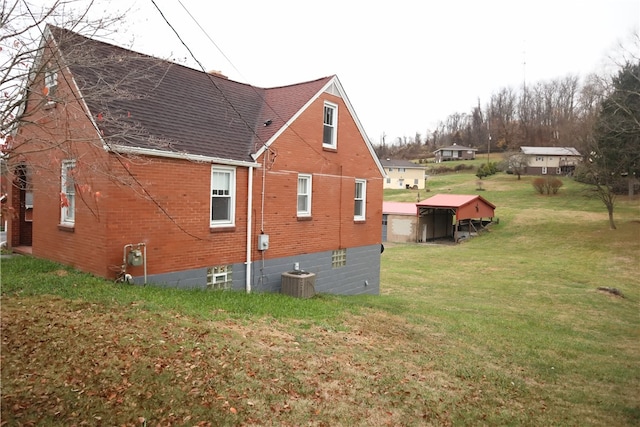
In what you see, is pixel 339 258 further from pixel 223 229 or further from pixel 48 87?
pixel 48 87

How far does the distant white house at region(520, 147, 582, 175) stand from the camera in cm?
7525

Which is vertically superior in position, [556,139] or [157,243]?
[556,139]

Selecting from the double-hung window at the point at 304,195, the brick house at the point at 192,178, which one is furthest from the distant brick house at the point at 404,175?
the double-hung window at the point at 304,195

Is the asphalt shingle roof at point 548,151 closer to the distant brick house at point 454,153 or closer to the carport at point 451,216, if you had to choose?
the distant brick house at point 454,153

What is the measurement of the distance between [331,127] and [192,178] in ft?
21.6

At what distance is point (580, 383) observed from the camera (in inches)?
334

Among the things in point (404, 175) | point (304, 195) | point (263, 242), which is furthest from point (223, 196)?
point (404, 175)

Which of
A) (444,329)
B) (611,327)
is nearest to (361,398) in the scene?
(444,329)

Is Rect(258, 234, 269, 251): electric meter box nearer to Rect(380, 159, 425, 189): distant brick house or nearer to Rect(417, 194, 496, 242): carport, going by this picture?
Rect(417, 194, 496, 242): carport

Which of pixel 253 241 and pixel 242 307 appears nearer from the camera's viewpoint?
A: pixel 242 307

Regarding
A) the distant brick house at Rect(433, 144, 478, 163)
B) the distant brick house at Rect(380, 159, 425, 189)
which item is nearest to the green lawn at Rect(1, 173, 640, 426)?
the distant brick house at Rect(380, 159, 425, 189)

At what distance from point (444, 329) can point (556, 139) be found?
3651 inches

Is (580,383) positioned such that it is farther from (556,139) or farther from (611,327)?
(556,139)

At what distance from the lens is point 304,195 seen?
49.6 feet
